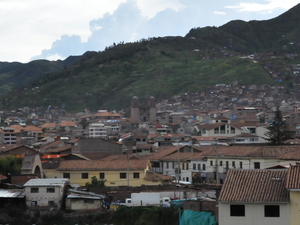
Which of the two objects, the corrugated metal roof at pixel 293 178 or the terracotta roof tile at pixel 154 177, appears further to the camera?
the terracotta roof tile at pixel 154 177

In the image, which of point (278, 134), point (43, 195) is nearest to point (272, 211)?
point (43, 195)

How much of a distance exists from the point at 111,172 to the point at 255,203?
3061 centimetres

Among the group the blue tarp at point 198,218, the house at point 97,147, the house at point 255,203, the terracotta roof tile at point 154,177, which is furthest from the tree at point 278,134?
the house at point 255,203

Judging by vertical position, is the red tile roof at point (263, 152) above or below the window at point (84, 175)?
above

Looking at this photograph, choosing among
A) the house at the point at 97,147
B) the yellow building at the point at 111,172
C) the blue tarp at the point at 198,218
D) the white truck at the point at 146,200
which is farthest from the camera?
the house at the point at 97,147

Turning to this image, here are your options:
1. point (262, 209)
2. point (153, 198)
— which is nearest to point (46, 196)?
point (153, 198)

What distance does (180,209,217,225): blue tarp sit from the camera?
33.6m

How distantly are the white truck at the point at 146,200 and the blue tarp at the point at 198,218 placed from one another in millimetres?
7436

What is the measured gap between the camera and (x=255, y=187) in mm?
26906

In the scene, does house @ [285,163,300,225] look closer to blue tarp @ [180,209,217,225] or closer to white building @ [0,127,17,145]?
blue tarp @ [180,209,217,225]

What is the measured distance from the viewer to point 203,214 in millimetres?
34531

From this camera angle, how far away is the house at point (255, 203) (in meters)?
26.3

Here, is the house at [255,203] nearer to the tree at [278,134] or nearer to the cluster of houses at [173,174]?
the cluster of houses at [173,174]

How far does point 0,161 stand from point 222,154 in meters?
17.3
